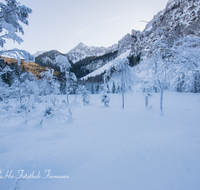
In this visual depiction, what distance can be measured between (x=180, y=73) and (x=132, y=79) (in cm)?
1300

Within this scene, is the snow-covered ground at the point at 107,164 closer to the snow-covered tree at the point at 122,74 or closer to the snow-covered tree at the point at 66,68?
the snow-covered tree at the point at 66,68

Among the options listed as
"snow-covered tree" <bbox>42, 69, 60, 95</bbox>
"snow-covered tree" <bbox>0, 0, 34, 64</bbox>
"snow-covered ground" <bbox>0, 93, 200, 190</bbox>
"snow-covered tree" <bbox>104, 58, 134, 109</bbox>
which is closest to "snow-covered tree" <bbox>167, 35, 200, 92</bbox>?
"snow-covered ground" <bbox>0, 93, 200, 190</bbox>

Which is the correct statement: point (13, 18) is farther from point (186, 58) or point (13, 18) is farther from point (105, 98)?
point (105, 98)

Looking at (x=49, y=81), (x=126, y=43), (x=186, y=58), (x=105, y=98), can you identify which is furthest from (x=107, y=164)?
(x=126, y=43)

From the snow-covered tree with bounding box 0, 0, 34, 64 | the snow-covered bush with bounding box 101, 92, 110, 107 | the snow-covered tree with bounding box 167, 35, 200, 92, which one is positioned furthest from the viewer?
the snow-covered bush with bounding box 101, 92, 110, 107

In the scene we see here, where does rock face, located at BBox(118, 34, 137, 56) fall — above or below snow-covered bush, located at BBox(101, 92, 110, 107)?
above

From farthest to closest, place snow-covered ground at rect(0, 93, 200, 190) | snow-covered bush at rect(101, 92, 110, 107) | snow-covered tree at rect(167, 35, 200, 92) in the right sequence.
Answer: snow-covered bush at rect(101, 92, 110, 107) → snow-covered tree at rect(167, 35, 200, 92) → snow-covered ground at rect(0, 93, 200, 190)

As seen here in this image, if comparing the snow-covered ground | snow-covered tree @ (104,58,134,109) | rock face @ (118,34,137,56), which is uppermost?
rock face @ (118,34,137,56)

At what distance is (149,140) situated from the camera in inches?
188

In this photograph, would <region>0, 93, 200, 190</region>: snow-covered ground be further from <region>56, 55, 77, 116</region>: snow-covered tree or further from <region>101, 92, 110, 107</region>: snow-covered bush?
<region>101, 92, 110, 107</region>: snow-covered bush

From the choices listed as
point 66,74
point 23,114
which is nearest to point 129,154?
point 23,114

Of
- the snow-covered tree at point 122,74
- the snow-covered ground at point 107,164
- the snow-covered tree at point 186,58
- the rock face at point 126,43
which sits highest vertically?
the rock face at point 126,43

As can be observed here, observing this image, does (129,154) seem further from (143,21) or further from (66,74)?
(66,74)

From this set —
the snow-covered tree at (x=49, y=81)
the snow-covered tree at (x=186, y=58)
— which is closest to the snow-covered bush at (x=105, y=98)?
the snow-covered tree at (x=49, y=81)
